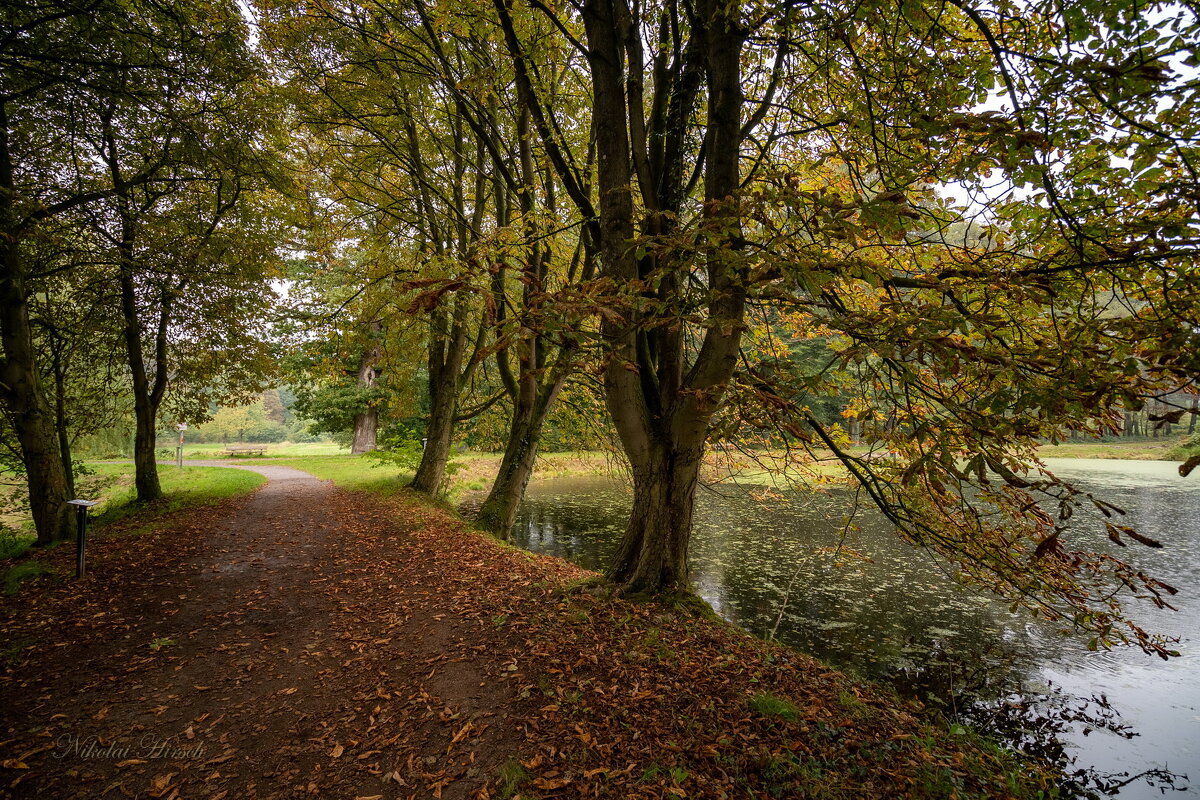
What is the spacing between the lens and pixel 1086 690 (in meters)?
6.24

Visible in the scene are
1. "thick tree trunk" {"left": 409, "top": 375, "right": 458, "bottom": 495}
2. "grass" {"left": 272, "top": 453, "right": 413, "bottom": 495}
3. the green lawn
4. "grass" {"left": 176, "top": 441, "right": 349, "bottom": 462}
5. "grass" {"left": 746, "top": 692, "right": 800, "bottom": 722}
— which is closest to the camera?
"grass" {"left": 746, "top": 692, "right": 800, "bottom": 722}

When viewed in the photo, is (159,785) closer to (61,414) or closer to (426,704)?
(426,704)

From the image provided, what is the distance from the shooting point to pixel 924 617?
830 cm

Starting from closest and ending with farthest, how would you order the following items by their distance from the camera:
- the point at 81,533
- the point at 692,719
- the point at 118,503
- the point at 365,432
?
the point at 692,719 < the point at 81,533 < the point at 118,503 < the point at 365,432

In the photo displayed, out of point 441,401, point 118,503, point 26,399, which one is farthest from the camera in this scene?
point 441,401

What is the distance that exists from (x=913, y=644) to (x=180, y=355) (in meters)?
14.3

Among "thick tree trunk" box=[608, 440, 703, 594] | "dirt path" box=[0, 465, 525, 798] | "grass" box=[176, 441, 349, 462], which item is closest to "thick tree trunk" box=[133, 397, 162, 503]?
"dirt path" box=[0, 465, 525, 798]

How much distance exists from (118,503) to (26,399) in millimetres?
5067

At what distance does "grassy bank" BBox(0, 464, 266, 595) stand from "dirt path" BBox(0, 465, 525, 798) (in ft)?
2.17

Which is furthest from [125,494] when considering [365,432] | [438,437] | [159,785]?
[159,785]

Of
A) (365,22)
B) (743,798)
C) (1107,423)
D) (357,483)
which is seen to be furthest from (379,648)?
(357,483)

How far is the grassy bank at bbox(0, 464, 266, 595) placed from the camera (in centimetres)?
616

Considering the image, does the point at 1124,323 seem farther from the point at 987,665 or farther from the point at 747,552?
the point at 747,552

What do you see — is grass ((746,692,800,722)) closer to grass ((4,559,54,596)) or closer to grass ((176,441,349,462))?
grass ((4,559,54,596))
